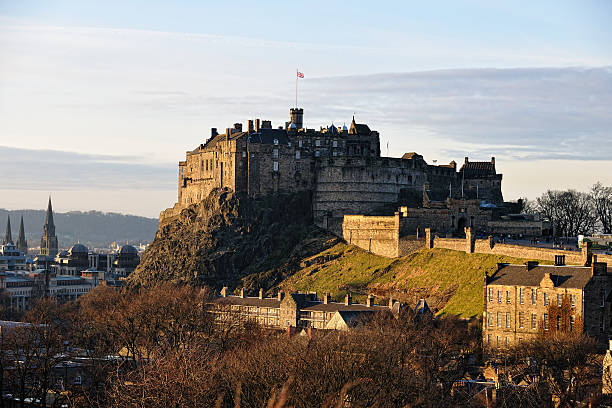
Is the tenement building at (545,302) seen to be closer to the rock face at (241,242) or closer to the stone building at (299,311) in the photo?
the stone building at (299,311)

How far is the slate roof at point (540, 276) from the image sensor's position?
95688mm

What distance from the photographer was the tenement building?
93.5 m

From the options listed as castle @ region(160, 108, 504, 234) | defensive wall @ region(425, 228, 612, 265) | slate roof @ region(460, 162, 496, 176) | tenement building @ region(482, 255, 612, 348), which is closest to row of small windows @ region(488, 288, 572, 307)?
tenement building @ region(482, 255, 612, 348)

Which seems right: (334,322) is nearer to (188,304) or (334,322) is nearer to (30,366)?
(188,304)

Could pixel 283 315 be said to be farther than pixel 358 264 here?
No

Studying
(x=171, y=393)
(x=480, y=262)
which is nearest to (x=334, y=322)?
(x=480, y=262)

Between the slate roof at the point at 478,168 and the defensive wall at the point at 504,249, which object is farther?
the slate roof at the point at 478,168

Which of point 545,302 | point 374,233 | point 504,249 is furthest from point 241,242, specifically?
point 545,302

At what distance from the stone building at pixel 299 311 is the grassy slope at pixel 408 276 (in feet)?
17.9

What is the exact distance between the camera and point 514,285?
328 ft

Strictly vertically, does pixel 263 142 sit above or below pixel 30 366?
above

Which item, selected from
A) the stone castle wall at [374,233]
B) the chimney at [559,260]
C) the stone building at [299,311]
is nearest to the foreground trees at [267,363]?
the stone building at [299,311]

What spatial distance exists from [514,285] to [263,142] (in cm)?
7504

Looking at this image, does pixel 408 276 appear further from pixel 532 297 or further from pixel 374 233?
pixel 532 297
